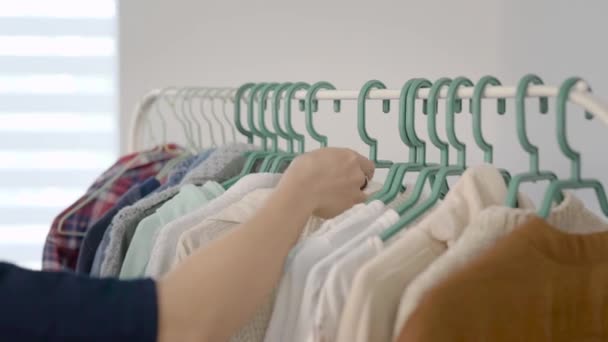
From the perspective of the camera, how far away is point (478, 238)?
92 centimetres

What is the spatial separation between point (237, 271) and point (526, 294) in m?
0.28

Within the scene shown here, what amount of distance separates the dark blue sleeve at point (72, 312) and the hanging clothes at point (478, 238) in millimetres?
239

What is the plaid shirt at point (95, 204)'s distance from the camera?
178 centimetres

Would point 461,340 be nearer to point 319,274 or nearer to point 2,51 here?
point 319,274

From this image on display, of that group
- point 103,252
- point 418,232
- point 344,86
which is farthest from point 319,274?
point 344,86

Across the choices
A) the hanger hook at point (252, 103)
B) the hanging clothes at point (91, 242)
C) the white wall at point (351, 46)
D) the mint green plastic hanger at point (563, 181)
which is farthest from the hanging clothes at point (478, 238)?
the white wall at point (351, 46)

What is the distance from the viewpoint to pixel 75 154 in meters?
3.12

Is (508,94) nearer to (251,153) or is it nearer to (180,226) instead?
(180,226)

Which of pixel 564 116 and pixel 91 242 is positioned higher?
pixel 564 116

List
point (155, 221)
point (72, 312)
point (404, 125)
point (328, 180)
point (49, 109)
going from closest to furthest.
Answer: point (72, 312), point (328, 180), point (404, 125), point (155, 221), point (49, 109)

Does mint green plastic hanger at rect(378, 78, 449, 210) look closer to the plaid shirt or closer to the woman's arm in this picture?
the woman's arm

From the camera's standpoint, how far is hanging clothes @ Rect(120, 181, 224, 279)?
1.36 meters

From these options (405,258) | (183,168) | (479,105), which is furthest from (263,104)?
(405,258)

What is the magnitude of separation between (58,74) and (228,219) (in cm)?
204
